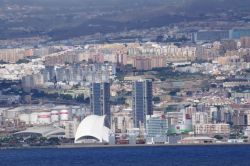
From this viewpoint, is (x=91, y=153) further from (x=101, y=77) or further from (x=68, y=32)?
(x=68, y=32)

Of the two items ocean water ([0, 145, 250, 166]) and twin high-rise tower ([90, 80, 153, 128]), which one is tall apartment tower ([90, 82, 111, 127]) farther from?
ocean water ([0, 145, 250, 166])

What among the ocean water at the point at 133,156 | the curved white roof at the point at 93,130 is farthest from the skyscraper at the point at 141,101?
the ocean water at the point at 133,156

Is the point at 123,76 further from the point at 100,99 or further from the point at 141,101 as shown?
the point at 141,101

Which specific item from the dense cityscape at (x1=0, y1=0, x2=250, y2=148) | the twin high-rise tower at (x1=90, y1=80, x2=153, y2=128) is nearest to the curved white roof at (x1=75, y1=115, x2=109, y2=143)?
the dense cityscape at (x1=0, y1=0, x2=250, y2=148)

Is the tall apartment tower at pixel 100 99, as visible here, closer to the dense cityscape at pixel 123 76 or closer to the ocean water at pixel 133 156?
the dense cityscape at pixel 123 76

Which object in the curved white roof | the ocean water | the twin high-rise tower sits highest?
the twin high-rise tower


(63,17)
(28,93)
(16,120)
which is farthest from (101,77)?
→ (63,17)
